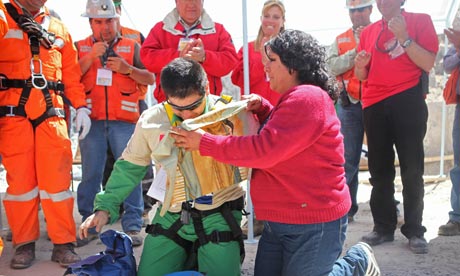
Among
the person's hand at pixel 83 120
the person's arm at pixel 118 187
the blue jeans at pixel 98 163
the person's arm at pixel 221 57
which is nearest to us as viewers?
the person's arm at pixel 118 187

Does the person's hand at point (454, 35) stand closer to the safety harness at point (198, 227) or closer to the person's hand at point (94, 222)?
the safety harness at point (198, 227)

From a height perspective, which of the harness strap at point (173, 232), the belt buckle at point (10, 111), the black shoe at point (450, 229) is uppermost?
the belt buckle at point (10, 111)

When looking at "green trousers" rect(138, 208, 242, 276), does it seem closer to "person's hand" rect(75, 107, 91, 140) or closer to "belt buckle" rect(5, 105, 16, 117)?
"belt buckle" rect(5, 105, 16, 117)

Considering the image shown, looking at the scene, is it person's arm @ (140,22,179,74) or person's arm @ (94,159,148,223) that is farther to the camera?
person's arm @ (140,22,179,74)

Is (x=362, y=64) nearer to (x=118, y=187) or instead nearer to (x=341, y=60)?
(x=341, y=60)

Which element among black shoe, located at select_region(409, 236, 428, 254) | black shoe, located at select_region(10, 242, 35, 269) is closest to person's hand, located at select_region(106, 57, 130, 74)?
black shoe, located at select_region(10, 242, 35, 269)

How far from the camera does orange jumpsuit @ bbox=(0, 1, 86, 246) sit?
3.96 m

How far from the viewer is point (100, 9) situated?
4.84 m

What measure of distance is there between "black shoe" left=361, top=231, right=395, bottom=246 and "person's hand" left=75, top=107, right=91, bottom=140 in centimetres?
239

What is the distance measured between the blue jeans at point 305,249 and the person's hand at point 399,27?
69.7 inches

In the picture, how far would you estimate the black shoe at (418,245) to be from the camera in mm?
4258

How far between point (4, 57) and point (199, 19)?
4.97 feet

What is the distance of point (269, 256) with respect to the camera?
9.86 feet

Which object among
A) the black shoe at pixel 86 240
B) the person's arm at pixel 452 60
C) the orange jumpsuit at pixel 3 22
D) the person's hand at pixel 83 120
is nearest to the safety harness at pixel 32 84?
the orange jumpsuit at pixel 3 22
